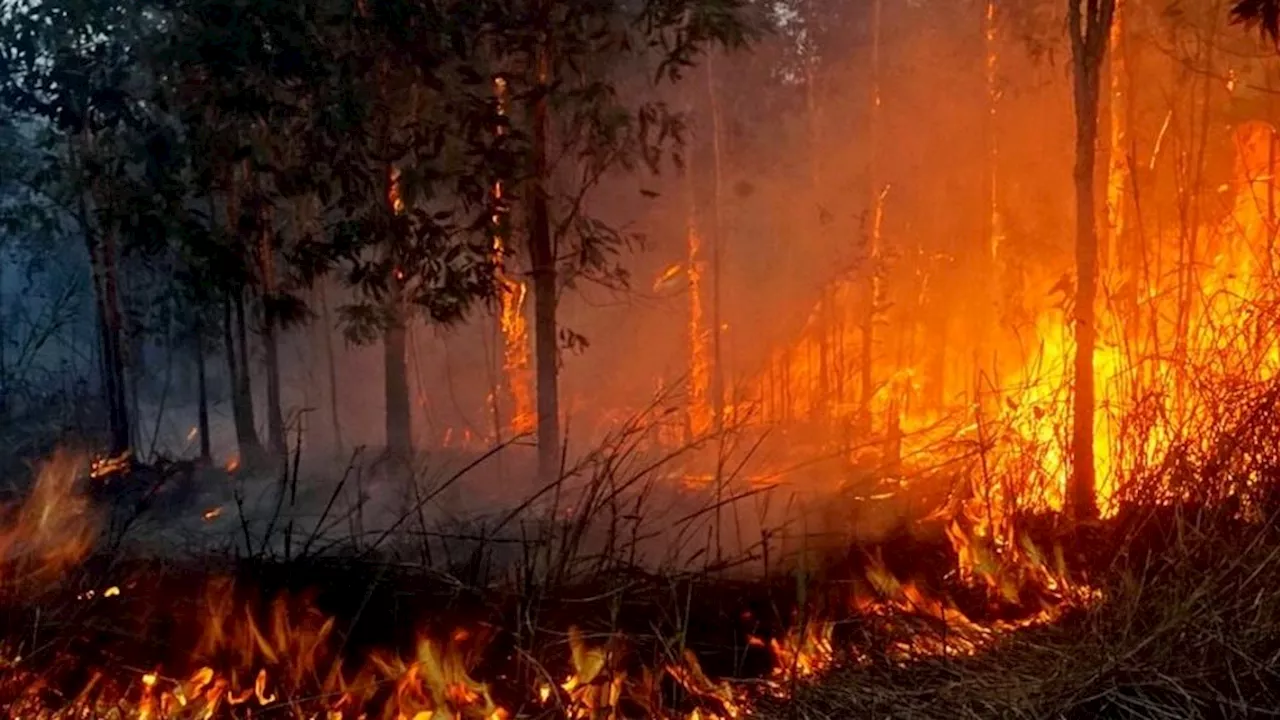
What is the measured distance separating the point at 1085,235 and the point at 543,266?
5427 mm

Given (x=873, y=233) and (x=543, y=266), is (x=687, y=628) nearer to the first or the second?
(x=543, y=266)

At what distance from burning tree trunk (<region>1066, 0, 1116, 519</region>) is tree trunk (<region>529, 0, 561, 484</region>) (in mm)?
4470

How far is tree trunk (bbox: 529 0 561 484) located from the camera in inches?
382

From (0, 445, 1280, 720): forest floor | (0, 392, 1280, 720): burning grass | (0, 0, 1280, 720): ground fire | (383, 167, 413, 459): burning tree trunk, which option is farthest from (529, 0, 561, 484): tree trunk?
(0, 392, 1280, 720): burning grass

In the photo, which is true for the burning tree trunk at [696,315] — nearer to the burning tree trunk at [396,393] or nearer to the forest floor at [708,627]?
the burning tree trunk at [396,393]

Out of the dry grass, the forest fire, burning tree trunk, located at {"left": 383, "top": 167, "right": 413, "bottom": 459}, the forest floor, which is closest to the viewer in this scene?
the dry grass

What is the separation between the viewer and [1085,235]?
6371 millimetres

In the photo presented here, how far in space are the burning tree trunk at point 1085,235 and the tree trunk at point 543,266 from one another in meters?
4.47

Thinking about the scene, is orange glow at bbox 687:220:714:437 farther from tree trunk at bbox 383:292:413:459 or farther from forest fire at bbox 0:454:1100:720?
forest fire at bbox 0:454:1100:720

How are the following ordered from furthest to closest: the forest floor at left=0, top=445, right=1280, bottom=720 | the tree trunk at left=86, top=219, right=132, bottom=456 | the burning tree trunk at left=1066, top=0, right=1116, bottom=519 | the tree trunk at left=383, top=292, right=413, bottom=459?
the tree trunk at left=86, top=219, right=132, bottom=456 < the tree trunk at left=383, top=292, right=413, bottom=459 < the burning tree trunk at left=1066, top=0, right=1116, bottom=519 < the forest floor at left=0, top=445, right=1280, bottom=720

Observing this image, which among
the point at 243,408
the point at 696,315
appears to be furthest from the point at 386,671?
the point at 696,315

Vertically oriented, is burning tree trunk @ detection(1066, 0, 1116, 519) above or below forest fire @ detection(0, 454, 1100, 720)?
above

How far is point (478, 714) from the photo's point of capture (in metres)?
4.31

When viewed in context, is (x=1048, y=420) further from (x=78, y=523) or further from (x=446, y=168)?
(x=78, y=523)
